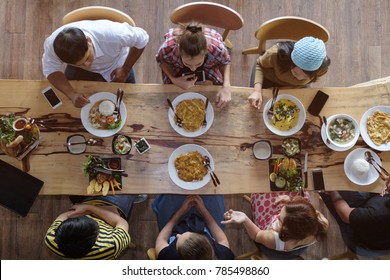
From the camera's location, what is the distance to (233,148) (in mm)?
2244

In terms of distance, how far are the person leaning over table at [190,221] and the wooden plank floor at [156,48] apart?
70cm

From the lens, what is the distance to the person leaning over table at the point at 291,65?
7.16 feet

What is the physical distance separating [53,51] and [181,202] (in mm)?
1282

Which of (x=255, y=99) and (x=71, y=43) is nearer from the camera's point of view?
(x=71, y=43)

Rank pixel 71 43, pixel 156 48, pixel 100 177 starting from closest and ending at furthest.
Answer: pixel 71 43
pixel 100 177
pixel 156 48

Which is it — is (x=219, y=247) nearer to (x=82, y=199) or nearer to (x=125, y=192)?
(x=125, y=192)

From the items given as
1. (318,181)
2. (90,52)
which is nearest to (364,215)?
(318,181)

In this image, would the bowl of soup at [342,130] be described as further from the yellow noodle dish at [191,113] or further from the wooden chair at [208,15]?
the wooden chair at [208,15]

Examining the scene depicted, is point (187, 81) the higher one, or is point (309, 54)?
point (309, 54)

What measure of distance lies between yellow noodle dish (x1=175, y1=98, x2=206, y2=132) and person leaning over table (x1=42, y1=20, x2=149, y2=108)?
1.79 ft

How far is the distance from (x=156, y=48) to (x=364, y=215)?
2267 mm

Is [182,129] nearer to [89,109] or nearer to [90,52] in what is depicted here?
[89,109]

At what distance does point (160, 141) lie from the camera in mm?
2232

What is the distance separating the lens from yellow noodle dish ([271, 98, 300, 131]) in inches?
89.4
